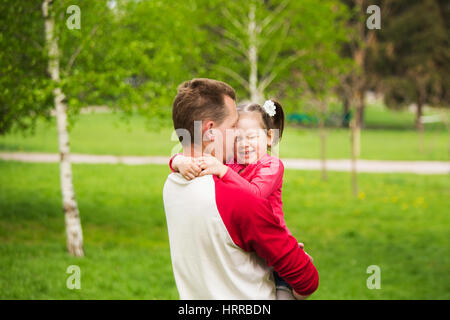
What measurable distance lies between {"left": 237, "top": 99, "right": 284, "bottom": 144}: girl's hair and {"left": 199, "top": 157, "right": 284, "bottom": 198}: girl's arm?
0.18m

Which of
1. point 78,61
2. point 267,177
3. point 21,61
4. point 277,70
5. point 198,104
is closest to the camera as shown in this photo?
point 198,104

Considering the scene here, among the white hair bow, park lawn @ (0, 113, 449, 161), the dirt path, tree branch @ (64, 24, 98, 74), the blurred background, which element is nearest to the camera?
the white hair bow

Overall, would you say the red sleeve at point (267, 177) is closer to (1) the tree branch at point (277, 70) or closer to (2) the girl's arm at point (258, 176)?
(2) the girl's arm at point (258, 176)

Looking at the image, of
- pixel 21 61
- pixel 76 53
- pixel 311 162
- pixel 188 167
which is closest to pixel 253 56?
pixel 76 53

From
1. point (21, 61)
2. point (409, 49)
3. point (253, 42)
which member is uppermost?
point (409, 49)

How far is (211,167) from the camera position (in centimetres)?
212

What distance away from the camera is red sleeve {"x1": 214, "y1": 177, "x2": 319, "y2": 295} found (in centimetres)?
206

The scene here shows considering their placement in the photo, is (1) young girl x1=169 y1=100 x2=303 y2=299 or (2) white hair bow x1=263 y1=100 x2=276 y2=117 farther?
(2) white hair bow x1=263 y1=100 x2=276 y2=117

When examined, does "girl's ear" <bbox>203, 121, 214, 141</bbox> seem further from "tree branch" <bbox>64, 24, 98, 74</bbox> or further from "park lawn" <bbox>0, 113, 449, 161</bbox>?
"park lawn" <bbox>0, 113, 449, 161</bbox>

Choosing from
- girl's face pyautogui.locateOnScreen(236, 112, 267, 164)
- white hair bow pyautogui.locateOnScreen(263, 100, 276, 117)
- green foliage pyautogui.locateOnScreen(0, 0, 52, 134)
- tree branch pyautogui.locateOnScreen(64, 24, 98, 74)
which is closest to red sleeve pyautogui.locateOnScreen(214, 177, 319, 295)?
girl's face pyautogui.locateOnScreen(236, 112, 267, 164)

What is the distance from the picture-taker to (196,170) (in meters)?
2.13

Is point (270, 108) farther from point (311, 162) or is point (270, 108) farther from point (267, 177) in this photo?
point (311, 162)

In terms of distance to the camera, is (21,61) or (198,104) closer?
(198,104)

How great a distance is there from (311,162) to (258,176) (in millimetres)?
19465
